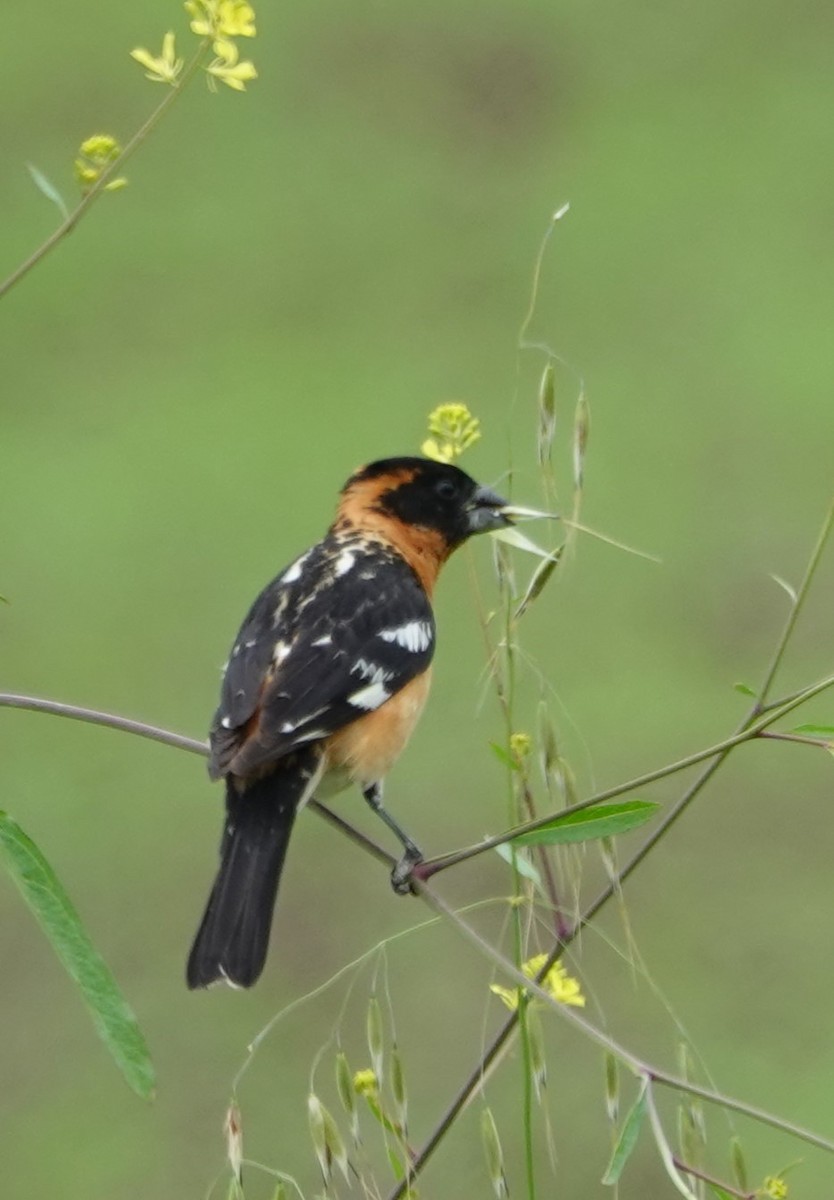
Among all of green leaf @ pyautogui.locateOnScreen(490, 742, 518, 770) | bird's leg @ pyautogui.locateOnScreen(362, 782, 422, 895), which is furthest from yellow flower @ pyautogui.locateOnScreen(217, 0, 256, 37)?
bird's leg @ pyautogui.locateOnScreen(362, 782, 422, 895)

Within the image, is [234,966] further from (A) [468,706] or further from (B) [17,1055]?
(A) [468,706]

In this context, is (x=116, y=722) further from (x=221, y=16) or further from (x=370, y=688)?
(x=370, y=688)

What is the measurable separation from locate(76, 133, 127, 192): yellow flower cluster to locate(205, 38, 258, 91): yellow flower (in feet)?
0.32

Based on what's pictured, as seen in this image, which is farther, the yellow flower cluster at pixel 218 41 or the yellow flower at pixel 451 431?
the yellow flower at pixel 451 431

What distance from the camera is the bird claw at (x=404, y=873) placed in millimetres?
2453

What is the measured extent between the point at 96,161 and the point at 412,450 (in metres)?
5.28

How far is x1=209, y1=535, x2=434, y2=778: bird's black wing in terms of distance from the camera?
2488 mm

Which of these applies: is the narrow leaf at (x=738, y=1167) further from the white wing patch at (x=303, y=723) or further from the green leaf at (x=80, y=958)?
the white wing patch at (x=303, y=723)

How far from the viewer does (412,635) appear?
2.82 metres

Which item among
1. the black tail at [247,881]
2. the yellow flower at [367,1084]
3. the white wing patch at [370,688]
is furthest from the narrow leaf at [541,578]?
the white wing patch at [370,688]

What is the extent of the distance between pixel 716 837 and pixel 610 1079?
4675 mm

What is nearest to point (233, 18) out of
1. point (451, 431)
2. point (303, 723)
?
point (451, 431)

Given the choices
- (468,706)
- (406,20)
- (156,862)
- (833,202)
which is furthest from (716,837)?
(406,20)

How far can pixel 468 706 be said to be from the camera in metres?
6.59
